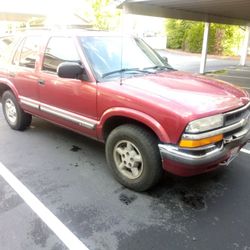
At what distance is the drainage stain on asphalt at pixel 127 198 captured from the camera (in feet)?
10.9

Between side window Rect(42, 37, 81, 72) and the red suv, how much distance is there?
0.01 m

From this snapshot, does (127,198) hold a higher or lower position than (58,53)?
lower

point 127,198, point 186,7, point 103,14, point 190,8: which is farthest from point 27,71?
point 103,14

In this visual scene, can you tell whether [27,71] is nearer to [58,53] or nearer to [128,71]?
[58,53]

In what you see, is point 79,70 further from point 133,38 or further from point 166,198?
point 166,198

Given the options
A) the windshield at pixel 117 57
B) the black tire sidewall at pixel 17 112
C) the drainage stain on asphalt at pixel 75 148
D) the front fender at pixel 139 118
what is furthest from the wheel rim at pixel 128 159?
the black tire sidewall at pixel 17 112

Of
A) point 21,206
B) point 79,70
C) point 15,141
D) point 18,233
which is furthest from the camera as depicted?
point 15,141

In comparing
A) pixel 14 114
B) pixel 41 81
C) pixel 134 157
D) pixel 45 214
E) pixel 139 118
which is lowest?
pixel 45 214

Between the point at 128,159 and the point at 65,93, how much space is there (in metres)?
1.32

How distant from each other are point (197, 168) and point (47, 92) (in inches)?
99.9

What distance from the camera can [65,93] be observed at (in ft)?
13.4

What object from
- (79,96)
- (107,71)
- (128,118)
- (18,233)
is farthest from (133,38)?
(18,233)

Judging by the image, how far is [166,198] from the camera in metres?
3.41

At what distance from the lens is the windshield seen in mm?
3855
